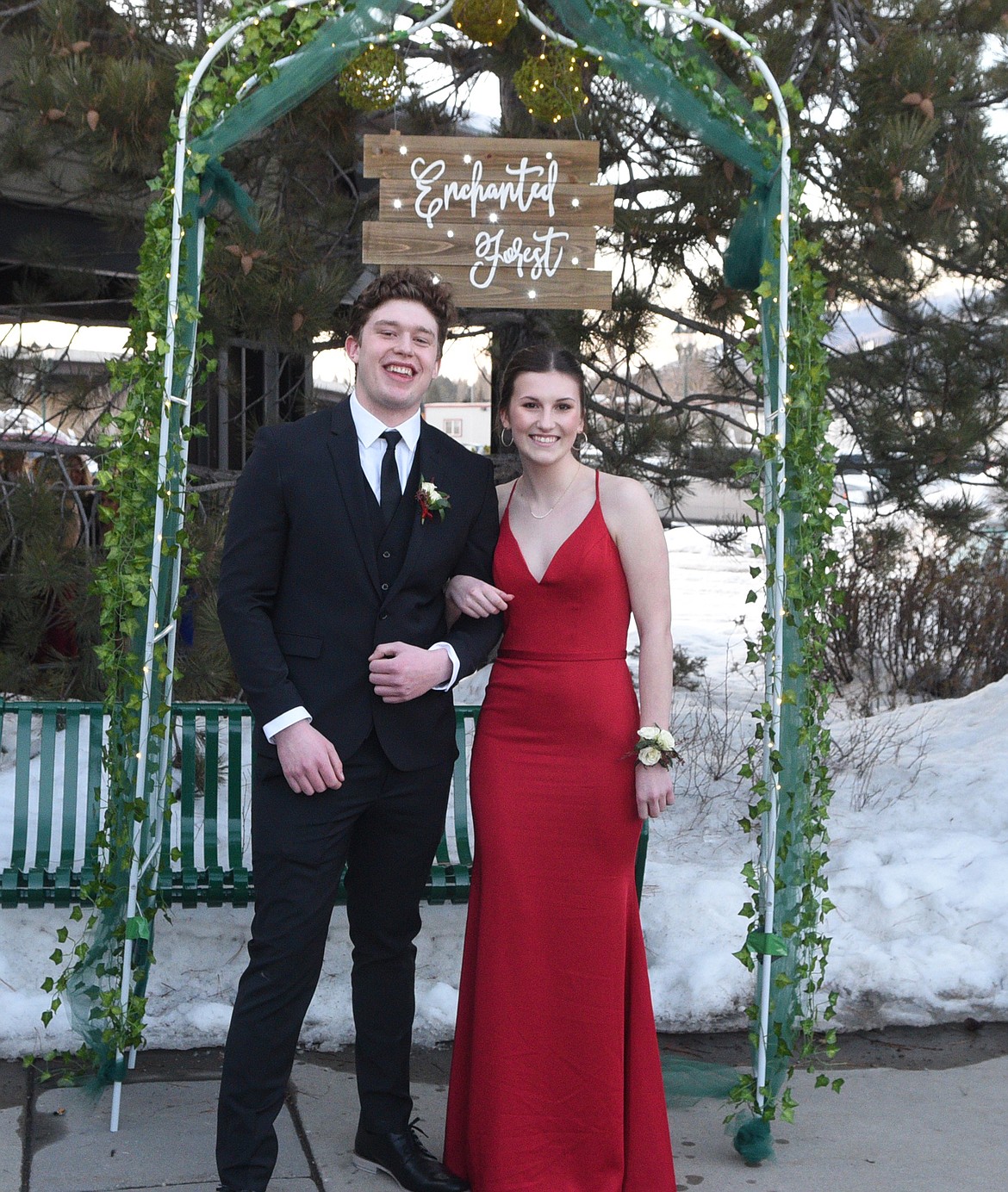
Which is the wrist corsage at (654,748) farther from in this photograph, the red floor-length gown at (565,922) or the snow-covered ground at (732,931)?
the snow-covered ground at (732,931)

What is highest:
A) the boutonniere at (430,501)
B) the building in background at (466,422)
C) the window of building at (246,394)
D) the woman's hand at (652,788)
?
the building in background at (466,422)

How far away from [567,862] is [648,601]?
2.16 feet

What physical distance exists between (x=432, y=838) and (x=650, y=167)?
370cm

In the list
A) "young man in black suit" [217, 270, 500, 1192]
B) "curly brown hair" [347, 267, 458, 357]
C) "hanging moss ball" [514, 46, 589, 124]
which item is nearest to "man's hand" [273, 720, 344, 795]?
"young man in black suit" [217, 270, 500, 1192]

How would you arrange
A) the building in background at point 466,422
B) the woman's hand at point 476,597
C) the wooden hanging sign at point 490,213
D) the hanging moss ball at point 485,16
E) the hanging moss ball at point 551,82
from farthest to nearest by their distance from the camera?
the building in background at point 466,422 < the hanging moss ball at point 551,82 < the wooden hanging sign at point 490,213 < the hanging moss ball at point 485,16 < the woman's hand at point 476,597

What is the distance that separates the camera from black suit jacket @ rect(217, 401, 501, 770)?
2.76 metres

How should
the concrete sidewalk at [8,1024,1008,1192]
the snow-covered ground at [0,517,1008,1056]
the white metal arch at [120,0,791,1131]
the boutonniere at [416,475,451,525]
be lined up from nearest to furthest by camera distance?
the boutonniere at [416,475,451,525], the concrete sidewalk at [8,1024,1008,1192], the white metal arch at [120,0,791,1131], the snow-covered ground at [0,517,1008,1056]

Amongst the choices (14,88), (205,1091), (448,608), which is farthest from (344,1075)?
(14,88)

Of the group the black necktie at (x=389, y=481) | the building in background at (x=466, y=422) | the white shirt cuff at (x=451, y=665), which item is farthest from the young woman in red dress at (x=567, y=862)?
the building in background at (x=466, y=422)

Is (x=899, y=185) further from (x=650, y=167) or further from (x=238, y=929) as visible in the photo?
(x=238, y=929)

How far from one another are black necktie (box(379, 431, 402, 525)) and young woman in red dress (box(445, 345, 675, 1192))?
25 centimetres

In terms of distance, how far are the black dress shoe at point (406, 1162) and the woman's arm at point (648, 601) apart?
100cm

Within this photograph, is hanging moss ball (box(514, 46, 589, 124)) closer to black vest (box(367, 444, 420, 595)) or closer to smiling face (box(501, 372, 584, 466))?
smiling face (box(501, 372, 584, 466))

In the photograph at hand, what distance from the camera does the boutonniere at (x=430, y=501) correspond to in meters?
2.83
